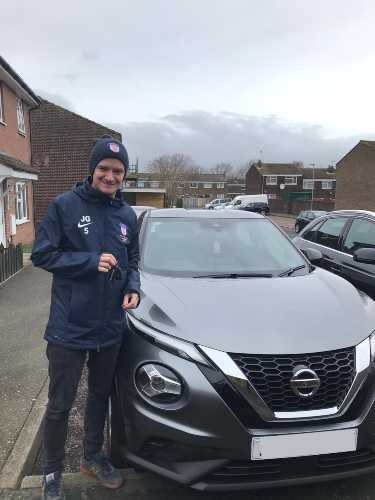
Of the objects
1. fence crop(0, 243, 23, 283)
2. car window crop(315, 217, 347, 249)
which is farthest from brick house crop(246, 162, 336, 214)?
car window crop(315, 217, 347, 249)

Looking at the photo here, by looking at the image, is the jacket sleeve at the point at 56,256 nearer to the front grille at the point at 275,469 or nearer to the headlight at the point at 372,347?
the front grille at the point at 275,469

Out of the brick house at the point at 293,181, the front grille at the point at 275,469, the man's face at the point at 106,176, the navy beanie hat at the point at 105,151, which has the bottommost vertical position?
the front grille at the point at 275,469

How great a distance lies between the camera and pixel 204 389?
210 cm

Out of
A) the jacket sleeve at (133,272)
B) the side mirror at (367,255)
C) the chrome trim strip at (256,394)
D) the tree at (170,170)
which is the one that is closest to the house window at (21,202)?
the side mirror at (367,255)

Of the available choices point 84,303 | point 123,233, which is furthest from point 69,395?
point 123,233

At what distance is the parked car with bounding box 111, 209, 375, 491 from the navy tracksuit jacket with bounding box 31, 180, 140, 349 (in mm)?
244

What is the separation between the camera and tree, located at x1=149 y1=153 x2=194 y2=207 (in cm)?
6525

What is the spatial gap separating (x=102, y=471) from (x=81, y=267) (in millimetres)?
1302

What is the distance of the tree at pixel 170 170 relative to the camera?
65250 mm

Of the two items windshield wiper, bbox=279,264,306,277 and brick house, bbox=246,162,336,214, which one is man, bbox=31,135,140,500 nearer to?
windshield wiper, bbox=279,264,306,277

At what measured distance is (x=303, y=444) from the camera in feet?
6.86

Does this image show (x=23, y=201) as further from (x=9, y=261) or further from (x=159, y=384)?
(x=159, y=384)

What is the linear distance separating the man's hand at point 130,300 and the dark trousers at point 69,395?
247 mm

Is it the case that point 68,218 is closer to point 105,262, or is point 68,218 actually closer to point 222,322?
point 105,262
